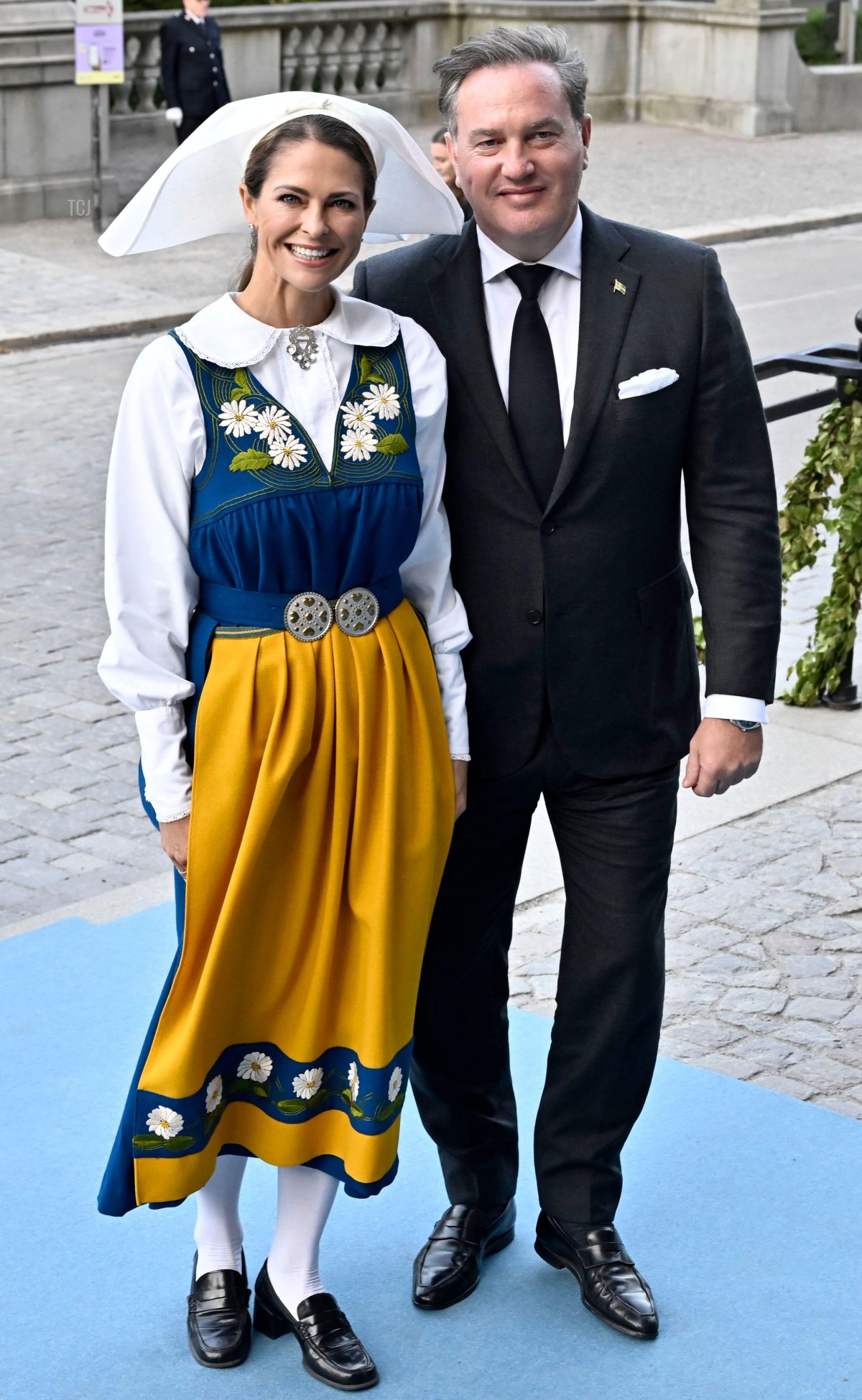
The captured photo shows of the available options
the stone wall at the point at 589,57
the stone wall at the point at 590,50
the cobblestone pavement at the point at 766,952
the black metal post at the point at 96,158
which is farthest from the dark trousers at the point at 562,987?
the stone wall at the point at 590,50

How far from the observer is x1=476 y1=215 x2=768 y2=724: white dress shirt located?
10.1 ft

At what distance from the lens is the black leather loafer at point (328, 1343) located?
3.13 m

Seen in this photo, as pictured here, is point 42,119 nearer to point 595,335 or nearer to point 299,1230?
point 595,335

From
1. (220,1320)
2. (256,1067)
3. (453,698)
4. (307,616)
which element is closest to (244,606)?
(307,616)

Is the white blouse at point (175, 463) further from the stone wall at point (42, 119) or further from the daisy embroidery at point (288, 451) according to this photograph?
the stone wall at point (42, 119)

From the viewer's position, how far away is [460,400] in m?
3.08

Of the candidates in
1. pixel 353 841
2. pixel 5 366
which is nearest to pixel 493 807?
pixel 353 841

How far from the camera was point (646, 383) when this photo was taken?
3.02 meters

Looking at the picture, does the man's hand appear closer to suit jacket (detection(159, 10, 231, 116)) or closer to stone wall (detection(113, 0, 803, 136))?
suit jacket (detection(159, 10, 231, 116))

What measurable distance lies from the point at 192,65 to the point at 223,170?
15.7 metres

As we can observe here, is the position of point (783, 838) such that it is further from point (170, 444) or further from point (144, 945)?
point (170, 444)

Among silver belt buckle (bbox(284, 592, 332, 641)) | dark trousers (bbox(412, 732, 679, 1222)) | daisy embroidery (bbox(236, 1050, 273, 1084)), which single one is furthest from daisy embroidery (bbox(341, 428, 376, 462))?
daisy embroidery (bbox(236, 1050, 273, 1084))

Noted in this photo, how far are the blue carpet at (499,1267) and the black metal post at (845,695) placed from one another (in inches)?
104

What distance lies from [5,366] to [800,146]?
47.3 feet
